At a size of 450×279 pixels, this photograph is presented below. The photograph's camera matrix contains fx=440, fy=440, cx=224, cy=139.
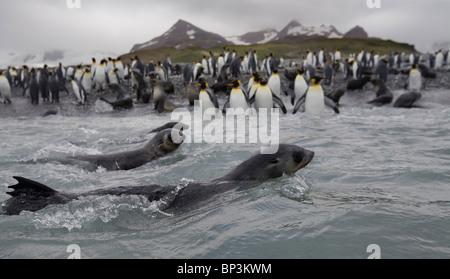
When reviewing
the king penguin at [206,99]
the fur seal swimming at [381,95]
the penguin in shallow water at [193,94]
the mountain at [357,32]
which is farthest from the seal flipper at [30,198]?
the mountain at [357,32]

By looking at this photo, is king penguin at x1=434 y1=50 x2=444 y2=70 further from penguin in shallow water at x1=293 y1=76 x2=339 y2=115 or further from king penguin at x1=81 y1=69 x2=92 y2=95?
king penguin at x1=81 y1=69 x2=92 y2=95

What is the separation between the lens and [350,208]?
145 inches

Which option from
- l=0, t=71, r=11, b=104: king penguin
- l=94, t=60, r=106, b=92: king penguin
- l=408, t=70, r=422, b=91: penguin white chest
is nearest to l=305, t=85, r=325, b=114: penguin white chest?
l=408, t=70, r=422, b=91: penguin white chest

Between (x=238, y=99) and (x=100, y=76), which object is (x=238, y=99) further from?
(x=100, y=76)

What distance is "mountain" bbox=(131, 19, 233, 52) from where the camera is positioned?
6800 cm

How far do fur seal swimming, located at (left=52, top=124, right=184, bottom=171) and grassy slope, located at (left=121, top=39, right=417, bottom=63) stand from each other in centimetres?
3526

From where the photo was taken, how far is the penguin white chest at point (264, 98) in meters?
13.4

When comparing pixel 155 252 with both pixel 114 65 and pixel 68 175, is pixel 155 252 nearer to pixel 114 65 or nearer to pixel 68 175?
pixel 68 175

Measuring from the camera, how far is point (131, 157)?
255 inches

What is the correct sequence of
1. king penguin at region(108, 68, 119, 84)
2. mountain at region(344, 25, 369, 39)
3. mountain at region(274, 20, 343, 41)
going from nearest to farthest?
king penguin at region(108, 68, 119, 84)
mountain at region(344, 25, 369, 39)
mountain at region(274, 20, 343, 41)

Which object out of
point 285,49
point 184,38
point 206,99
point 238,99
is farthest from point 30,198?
point 184,38

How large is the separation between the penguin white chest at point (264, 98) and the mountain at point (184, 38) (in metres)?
53.9

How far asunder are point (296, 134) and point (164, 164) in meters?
3.56
